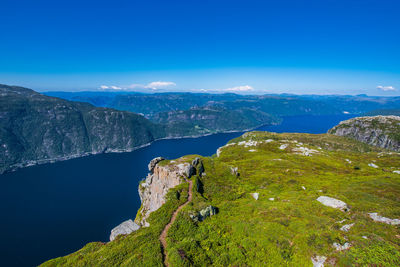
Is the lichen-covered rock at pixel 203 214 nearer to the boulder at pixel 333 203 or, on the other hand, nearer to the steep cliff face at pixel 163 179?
the steep cliff face at pixel 163 179

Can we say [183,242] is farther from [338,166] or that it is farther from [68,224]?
[68,224]

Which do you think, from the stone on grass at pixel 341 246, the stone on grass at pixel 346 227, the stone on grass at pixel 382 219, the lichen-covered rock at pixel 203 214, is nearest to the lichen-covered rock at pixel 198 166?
the lichen-covered rock at pixel 203 214

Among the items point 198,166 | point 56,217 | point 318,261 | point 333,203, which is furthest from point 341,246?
point 56,217

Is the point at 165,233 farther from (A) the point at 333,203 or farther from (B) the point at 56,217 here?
(B) the point at 56,217

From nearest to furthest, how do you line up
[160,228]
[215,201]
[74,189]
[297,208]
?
[160,228]
[297,208]
[215,201]
[74,189]

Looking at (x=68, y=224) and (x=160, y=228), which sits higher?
(x=160, y=228)

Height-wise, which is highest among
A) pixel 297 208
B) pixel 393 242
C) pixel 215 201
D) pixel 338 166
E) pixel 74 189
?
pixel 393 242

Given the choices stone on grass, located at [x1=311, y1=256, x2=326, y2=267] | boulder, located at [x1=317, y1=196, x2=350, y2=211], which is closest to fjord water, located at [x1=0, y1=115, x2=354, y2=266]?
boulder, located at [x1=317, y1=196, x2=350, y2=211]

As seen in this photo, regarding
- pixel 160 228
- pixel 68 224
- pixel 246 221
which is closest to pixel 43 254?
pixel 68 224

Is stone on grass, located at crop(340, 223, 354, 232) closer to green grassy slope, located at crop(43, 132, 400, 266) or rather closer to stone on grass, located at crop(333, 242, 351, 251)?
green grassy slope, located at crop(43, 132, 400, 266)
